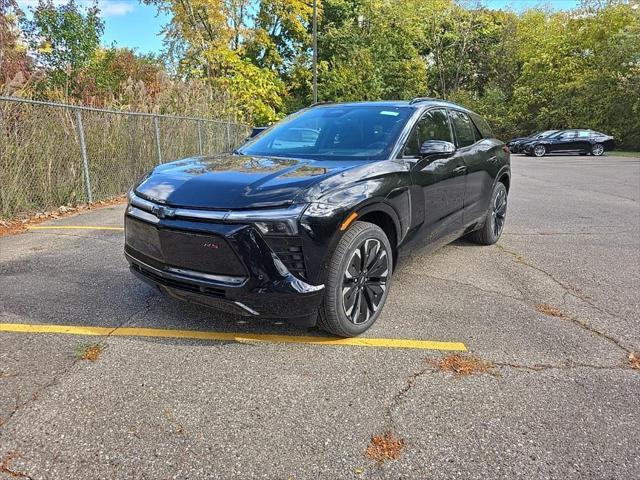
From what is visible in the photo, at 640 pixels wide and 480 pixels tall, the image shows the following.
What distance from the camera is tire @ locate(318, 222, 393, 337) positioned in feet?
9.48

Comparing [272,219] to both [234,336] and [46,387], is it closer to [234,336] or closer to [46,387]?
[234,336]

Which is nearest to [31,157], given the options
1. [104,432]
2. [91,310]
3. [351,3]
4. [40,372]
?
[91,310]

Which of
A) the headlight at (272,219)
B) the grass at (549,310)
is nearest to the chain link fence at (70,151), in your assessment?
the headlight at (272,219)

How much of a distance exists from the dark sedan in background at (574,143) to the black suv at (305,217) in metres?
25.0

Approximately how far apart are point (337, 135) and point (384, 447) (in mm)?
2603

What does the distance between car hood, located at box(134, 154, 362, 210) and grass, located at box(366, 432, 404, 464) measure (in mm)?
1354

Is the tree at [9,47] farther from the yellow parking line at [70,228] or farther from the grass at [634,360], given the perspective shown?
the grass at [634,360]

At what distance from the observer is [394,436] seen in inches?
85.8

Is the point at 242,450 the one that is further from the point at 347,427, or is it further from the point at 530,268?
the point at 530,268

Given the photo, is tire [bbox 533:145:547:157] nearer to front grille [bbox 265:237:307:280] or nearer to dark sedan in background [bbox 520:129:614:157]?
dark sedan in background [bbox 520:129:614:157]

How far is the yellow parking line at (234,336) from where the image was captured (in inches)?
121

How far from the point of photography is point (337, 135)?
3.93 m

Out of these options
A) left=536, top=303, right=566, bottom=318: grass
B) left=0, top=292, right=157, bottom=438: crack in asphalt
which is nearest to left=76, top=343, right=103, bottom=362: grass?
left=0, top=292, right=157, bottom=438: crack in asphalt

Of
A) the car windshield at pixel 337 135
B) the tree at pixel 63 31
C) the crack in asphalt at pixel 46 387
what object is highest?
the tree at pixel 63 31
